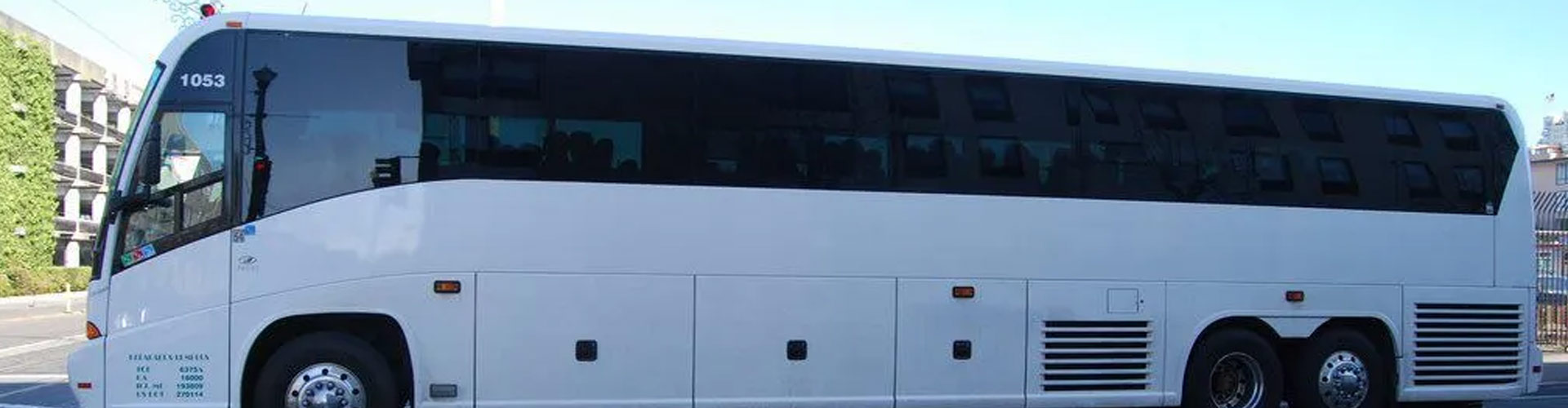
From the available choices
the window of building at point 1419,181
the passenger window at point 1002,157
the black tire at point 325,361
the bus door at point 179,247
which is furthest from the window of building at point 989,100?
the bus door at point 179,247

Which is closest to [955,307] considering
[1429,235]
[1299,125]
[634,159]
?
[634,159]

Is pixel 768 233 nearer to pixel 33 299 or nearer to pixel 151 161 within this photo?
pixel 151 161

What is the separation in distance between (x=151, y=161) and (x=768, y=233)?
409 centimetres

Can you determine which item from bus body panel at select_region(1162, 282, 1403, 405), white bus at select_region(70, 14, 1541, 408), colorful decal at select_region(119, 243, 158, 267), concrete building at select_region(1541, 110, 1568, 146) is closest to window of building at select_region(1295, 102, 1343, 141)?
white bus at select_region(70, 14, 1541, 408)

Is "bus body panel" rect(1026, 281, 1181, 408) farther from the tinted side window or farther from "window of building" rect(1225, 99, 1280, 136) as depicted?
the tinted side window

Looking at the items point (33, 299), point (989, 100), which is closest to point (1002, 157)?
point (989, 100)

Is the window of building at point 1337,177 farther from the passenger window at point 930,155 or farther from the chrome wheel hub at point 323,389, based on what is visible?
the chrome wheel hub at point 323,389

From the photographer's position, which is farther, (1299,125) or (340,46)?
(1299,125)

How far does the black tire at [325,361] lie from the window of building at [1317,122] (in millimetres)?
7448

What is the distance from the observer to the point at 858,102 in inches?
336

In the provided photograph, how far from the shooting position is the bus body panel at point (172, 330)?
299 inches

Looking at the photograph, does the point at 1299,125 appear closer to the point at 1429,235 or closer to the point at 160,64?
the point at 1429,235

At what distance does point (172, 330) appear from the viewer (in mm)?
7637

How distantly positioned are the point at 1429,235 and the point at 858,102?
5228mm
